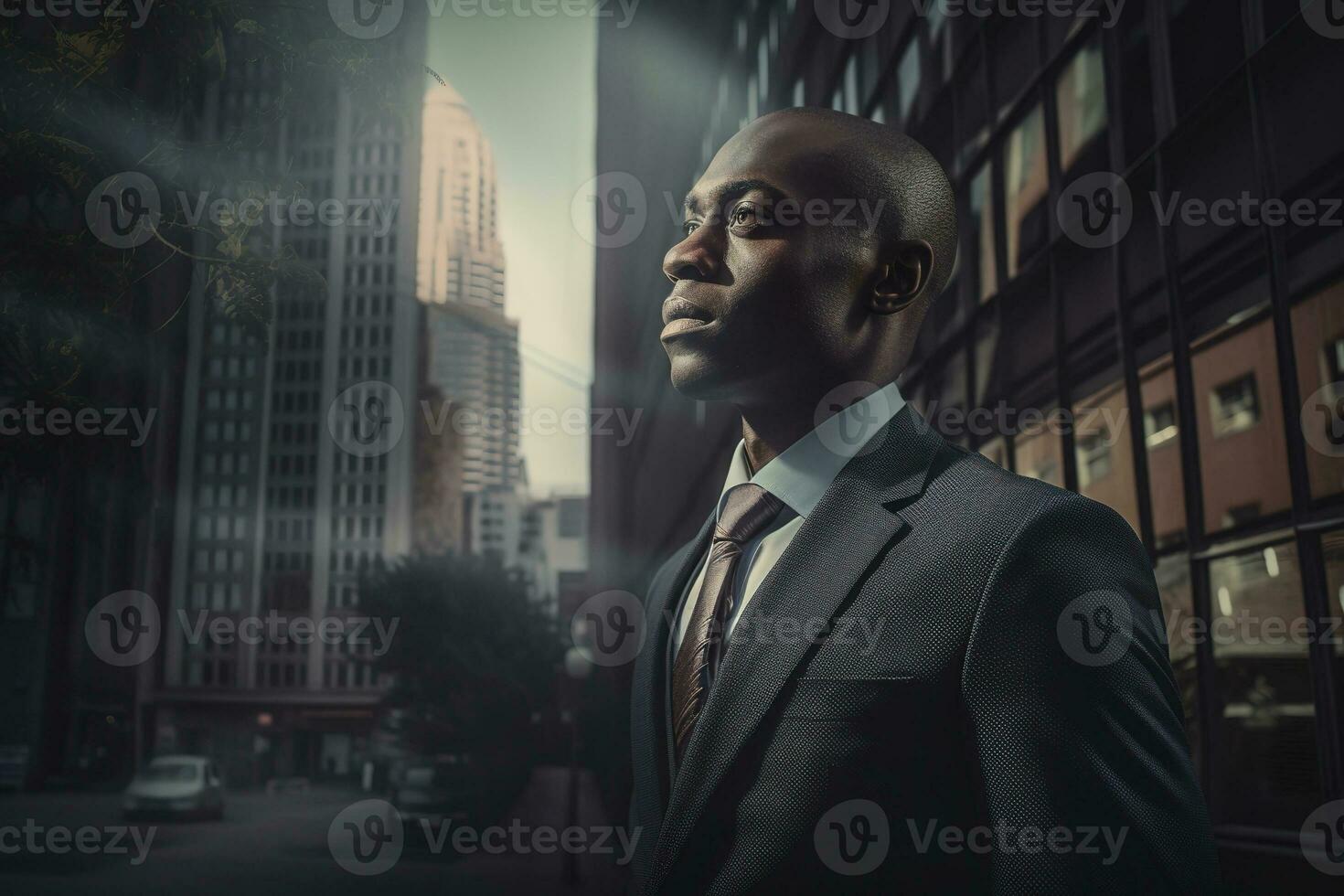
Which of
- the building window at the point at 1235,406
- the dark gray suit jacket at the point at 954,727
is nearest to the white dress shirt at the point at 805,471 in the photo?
the dark gray suit jacket at the point at 954,727

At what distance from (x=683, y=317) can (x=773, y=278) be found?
0.60 feet

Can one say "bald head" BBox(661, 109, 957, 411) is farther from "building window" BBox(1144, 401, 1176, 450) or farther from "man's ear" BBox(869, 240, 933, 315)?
"building window" BBox(1144, 401, 1176, 450)

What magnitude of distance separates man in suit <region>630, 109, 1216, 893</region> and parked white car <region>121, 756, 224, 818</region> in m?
24.1

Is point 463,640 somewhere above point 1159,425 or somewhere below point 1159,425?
below

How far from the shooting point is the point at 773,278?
196 cm

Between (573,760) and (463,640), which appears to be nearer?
(573,760)

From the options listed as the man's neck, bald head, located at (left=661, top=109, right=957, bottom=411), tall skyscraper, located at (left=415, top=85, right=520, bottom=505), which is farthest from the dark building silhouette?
tall skyscraper, located at (left=415, top=85, right=520, bottom=505)

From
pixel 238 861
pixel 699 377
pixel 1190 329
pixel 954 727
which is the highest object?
pixel 1190 329

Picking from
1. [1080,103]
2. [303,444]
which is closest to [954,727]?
[1080,103]

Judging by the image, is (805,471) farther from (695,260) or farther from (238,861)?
(238,861)

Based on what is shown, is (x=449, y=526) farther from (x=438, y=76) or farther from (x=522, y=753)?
(x=438, y=76)

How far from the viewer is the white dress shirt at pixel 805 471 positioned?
1999 millimetres

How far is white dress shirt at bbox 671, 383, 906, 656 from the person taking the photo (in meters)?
2.00

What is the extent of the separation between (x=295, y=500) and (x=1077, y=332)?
3441 cm
